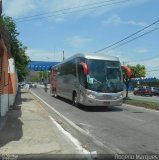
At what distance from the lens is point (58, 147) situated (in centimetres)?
1037

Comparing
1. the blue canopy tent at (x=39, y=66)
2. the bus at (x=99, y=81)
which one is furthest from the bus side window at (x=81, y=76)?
the blue canopy tent at (x=39, y=66)

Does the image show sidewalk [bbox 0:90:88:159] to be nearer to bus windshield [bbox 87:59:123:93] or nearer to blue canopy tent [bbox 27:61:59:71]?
bus windshield [bbox 87:59:123:93]

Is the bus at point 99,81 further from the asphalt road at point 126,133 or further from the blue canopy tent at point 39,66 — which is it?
the blue canopy tent at point 39,66

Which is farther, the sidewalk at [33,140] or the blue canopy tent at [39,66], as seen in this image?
the blue canopy tent at [39,66]

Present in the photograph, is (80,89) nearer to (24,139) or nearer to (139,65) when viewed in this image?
(24,139)

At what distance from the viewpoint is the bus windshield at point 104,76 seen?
23.8 meters

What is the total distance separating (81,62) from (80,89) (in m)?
1.63

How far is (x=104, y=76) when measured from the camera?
23.9 m

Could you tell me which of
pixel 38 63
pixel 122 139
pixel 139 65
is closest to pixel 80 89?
pixel 122 139

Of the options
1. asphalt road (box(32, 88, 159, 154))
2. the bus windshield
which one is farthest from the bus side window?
asphalt road (box(32, 88, 159, 154))

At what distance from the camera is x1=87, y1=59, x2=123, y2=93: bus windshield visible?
23750 mm

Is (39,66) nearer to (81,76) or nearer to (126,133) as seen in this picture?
(81,76)

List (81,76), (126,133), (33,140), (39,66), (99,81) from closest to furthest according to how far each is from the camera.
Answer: (33,140) < (126,133) < (99,81) < (81,76) < (39,66)

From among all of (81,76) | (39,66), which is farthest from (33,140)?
(39,66)
